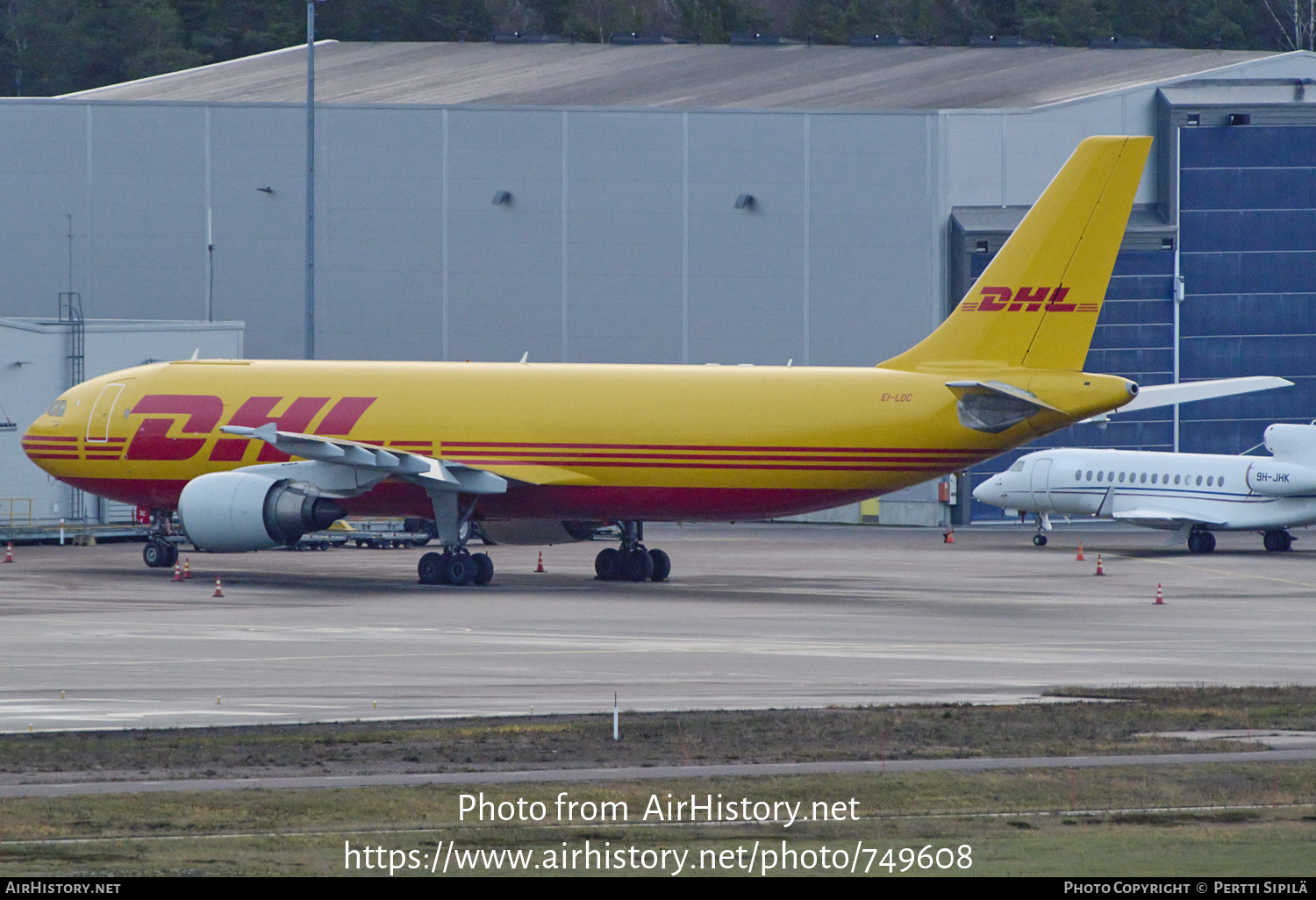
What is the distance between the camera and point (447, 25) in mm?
124125

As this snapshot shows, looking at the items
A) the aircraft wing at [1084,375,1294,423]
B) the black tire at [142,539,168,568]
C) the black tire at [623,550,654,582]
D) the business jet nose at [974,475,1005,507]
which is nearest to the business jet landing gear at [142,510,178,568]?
the black tire at [142,539,168,568]

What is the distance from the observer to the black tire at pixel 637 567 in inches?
1758

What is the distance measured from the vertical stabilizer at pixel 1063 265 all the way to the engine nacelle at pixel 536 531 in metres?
10.3

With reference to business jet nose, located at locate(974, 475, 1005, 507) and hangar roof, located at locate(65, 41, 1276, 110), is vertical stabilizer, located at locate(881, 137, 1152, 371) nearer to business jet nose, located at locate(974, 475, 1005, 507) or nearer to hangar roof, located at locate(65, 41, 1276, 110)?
business jet nose, located at locate(974, 475, 1005, 507)

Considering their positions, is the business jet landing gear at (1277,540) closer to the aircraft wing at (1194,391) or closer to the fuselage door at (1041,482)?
the fuselage door at (1041,482)

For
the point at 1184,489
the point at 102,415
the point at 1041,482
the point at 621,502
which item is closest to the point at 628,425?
the point at 621,502

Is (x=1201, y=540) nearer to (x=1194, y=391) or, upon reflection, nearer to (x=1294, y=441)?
(x=1294, y=441)

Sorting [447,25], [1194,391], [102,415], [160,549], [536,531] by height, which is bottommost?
[160,549]

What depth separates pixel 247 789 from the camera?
56.4ft

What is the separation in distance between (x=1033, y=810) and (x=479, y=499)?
1055 inches

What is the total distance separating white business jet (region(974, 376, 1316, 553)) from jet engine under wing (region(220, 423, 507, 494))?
989 inches

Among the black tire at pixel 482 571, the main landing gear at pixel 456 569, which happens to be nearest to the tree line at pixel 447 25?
the black tire at pixel 482 571

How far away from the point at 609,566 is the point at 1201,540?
22450 mm

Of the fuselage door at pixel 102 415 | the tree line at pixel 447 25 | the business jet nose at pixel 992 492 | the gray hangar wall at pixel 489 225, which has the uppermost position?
the tree line at pixel 447 25
